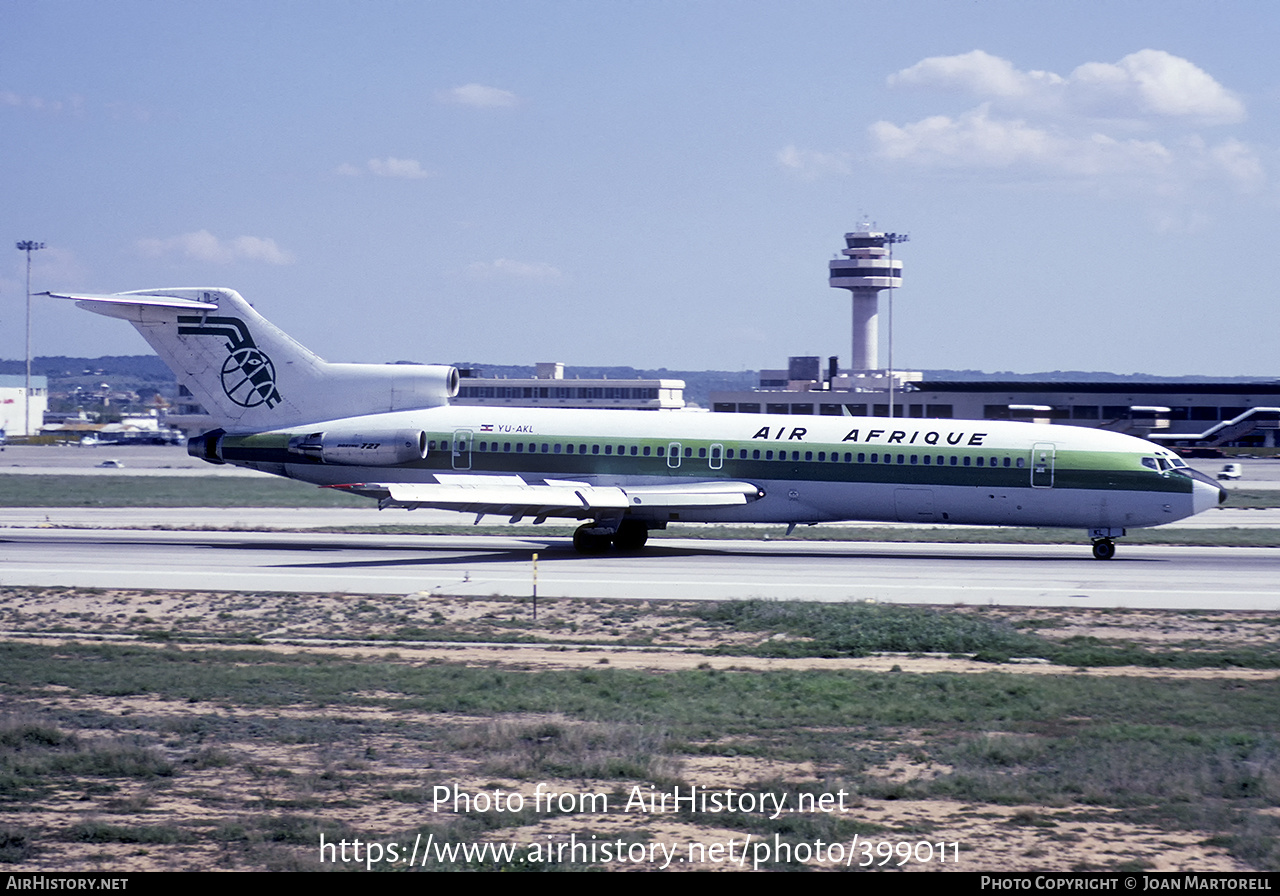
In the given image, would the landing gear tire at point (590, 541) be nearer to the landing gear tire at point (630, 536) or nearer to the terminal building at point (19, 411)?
the landing gear tire at point (630, 536)

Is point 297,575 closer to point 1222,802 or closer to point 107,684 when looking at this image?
point 107,684

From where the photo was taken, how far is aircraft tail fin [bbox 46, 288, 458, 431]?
36562 mm

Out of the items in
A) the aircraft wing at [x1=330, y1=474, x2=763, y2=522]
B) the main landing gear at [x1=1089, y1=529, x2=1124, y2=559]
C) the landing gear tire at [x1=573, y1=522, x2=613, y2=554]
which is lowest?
the landing gear tire at [x1=573, y1=522, x2=613, y2=554]

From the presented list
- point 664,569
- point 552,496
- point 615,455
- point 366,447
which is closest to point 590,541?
point 552,496

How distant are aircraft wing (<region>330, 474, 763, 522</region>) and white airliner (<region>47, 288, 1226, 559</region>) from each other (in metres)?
0.06

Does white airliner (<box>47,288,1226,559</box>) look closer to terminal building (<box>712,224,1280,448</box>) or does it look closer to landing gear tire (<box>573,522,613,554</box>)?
landing gear tire (<box>573,522,613,554</box>)

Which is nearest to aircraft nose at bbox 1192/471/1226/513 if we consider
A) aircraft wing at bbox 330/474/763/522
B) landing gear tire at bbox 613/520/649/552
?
aircraft wing at bbox 330/474/763/522

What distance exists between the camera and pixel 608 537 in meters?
34.2

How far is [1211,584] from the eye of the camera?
27.7 m

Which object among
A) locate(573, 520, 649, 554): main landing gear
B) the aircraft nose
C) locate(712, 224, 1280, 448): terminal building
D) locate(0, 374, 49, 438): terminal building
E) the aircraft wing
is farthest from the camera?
locate(0, 374, 49, 438): terminal building

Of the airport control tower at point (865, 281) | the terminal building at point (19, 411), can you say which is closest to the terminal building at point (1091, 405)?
the airport control tower at point (865, 281)

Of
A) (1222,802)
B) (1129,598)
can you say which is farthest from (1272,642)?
(1222,802)

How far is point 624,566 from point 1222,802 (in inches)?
800

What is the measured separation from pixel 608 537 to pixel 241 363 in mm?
11983
